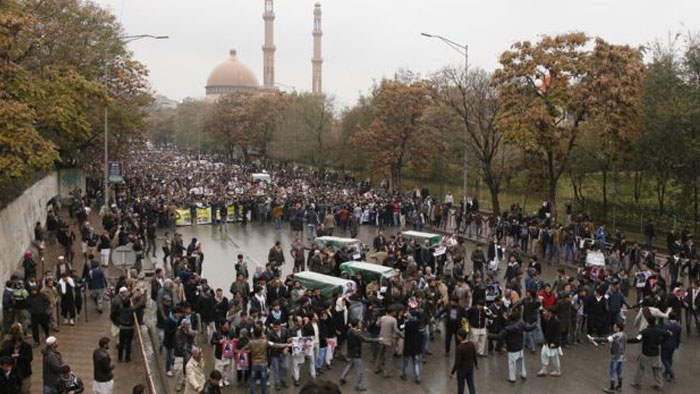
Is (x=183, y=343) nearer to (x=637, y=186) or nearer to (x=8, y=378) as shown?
(x=8, y=378)

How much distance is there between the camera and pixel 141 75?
41.9 metres

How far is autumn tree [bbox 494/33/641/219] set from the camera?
30906mm

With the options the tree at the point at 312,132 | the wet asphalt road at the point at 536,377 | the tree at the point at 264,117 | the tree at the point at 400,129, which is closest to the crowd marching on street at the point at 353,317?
the wet asphalt road at the point at 536,377

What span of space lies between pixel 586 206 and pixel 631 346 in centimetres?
2150

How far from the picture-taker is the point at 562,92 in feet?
104

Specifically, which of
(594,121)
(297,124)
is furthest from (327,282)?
(297,124)

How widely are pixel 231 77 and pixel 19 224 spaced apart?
431 feet

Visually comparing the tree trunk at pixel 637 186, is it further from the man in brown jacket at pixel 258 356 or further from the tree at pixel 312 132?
the tree at pixel 312 132

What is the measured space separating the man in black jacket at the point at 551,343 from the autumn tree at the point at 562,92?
18800mm

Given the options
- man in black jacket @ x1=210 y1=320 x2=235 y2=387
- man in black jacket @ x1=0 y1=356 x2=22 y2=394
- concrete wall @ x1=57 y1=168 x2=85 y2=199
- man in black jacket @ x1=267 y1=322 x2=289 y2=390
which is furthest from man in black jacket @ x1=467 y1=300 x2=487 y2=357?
concrete wall @ x1=57 y1=168 x2=85 y2=199

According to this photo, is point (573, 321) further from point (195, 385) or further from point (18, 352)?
point (18, 352)

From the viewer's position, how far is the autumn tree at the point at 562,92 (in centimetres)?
3091

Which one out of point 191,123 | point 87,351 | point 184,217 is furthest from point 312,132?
point 191,123

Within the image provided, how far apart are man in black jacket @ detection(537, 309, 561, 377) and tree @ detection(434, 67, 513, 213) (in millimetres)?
21691
